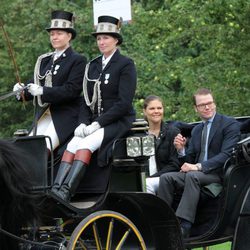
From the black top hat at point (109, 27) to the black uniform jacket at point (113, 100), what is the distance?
0.18m

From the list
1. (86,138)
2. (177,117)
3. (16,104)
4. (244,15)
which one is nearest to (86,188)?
(86,138)

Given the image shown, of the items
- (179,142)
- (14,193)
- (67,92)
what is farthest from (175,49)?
(14,193)

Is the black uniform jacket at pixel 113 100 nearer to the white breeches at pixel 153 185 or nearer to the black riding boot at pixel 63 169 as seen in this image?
the black riding boot at pixel 63 169

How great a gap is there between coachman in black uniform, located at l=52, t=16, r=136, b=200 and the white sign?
2.10 meters

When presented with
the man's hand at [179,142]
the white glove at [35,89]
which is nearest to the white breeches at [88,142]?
the white glove at [35,89]

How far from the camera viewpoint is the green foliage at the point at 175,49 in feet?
53.3

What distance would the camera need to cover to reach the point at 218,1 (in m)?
16.0

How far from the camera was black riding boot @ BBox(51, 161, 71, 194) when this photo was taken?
8.70 meters

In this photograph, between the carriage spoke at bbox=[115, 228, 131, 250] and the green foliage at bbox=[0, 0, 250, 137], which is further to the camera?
the green foliage at bbox=[0, 0, 250, 137]

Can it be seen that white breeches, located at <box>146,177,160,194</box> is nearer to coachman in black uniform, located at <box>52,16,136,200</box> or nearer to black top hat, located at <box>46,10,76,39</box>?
coachman in black uniform, located at <box>52,16,136,200</box>

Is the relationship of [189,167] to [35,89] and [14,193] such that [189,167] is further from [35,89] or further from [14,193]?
[14,193]

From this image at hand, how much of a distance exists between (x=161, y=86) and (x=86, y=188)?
988 centimetres

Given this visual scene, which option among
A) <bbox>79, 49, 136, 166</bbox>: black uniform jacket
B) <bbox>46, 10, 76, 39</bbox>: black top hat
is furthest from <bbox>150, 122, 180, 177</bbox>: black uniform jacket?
<bbox>46, 10, 76, 39</bbox>: black top hat

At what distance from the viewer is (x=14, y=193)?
26.9 ft
